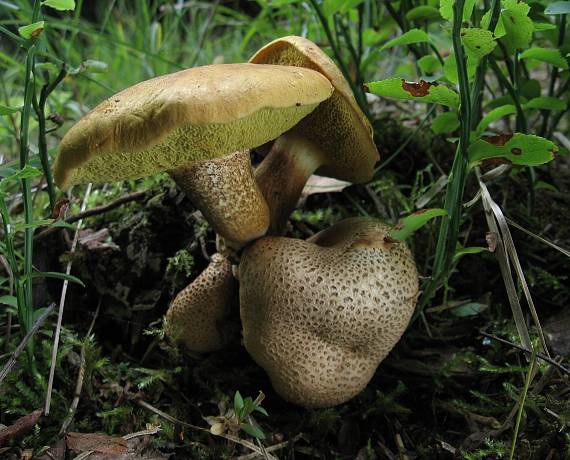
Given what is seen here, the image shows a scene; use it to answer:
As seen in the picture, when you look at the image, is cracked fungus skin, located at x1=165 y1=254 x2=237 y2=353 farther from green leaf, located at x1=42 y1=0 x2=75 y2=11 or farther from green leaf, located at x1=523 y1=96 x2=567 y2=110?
green leaf, located at x1=523 y1=96 x2=567 y2=110

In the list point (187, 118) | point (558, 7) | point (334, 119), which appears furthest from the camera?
point (334, 119)

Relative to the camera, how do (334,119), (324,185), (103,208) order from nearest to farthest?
(334,119) < (103,208) < (324,185)

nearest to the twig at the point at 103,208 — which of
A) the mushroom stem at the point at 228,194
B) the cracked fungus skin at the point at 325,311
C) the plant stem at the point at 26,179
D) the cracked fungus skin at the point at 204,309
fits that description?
the plant stem at the point at 26,179

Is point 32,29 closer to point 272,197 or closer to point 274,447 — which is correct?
point 272,197

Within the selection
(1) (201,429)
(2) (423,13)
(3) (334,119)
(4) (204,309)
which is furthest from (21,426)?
(2) (423,13)

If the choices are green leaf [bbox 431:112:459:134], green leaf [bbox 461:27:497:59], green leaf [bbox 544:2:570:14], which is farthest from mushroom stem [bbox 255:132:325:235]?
green leaf [bbox 544:2:570:14]

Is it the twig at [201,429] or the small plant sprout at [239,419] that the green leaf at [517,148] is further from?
the twig at [201,429]

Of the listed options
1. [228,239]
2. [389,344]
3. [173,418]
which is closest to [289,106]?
[228,239]
